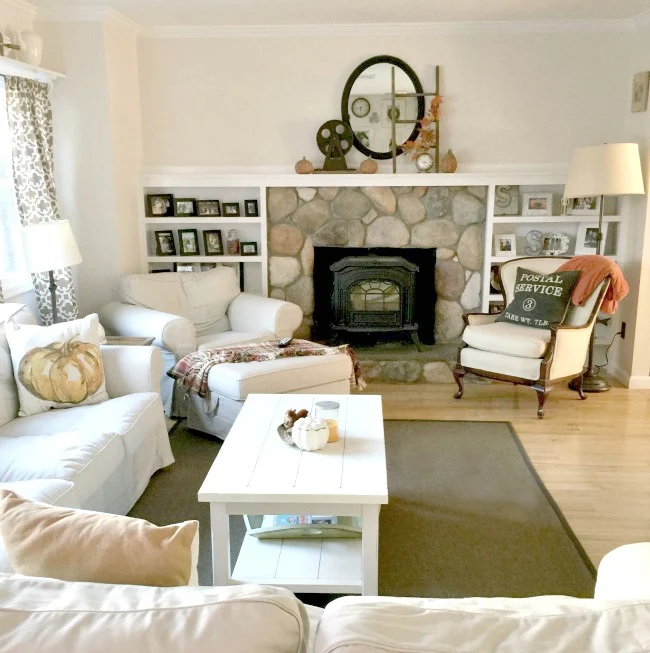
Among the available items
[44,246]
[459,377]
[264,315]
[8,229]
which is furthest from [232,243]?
[459,377]

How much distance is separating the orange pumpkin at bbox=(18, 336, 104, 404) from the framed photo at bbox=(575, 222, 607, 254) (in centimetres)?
358

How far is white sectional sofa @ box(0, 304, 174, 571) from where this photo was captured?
240 centimetres

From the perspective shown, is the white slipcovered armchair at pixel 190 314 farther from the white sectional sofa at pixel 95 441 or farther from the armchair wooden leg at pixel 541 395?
the armchair wooden leg at pixel 541 395

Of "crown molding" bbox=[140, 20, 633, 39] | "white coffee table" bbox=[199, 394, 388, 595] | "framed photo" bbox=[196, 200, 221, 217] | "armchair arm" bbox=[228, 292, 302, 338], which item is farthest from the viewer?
"framed photo" bbox=[196, 200, 221, 217]

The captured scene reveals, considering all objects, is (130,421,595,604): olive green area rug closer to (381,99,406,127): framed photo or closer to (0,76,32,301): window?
(0,76,32,301): window

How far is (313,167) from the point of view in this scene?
16.8 feet

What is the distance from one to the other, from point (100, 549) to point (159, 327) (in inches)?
114

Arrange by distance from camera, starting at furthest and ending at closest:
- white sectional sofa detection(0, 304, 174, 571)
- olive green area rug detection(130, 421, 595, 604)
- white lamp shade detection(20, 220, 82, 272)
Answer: white lamp shade detection(20, 220, 82, 272) → olive green area rug detection(130, 421, 595, 604) → white sectional sofa detection(0, 304, 174, 571)

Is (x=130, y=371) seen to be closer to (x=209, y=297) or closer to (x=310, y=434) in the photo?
(x=310, y=434)

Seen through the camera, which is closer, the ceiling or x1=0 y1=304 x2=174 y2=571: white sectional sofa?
x1=0 y1=304 x2=174 y2=571: white sectional sofa

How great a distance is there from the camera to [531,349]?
4211mm

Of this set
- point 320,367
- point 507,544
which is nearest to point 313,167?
point 320,367

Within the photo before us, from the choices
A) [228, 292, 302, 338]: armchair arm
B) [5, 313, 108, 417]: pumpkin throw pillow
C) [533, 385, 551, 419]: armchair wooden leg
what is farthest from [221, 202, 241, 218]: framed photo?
[533, 385, 551, 419]: armchair wooden leg

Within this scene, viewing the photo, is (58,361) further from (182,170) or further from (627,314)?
(627,314)
